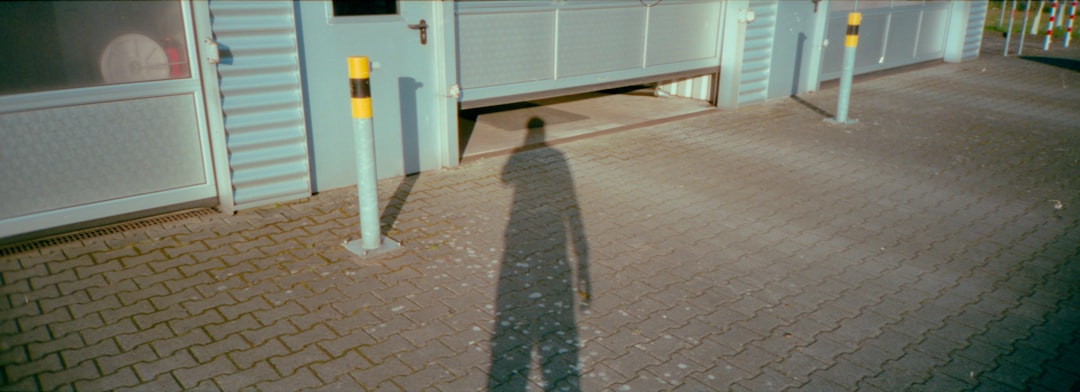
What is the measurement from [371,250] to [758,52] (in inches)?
265

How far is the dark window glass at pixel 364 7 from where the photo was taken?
Answer: 6.03 meters

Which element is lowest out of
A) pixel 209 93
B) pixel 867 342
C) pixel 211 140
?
pixel 867 342

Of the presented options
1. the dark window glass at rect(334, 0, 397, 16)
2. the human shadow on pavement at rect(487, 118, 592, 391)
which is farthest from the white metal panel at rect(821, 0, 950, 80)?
the dark window glass at rect(334, 0, 397, 16)

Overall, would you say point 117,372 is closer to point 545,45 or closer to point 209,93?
point 209,93

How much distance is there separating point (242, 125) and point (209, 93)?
33cm

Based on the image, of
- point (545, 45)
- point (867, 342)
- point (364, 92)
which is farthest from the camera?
point (545, 45)

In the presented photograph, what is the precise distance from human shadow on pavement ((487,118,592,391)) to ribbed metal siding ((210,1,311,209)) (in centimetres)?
181

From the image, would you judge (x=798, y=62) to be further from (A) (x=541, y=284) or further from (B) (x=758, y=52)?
(A) (x=541, y=284)

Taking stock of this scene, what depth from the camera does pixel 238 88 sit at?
552 centimetres

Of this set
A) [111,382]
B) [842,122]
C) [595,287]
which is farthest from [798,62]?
[111,382]

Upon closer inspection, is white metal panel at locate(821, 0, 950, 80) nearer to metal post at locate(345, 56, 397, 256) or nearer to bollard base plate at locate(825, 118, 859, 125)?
bollard base plate at locate(825, 118, 859, 125)

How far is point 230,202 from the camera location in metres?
5.68

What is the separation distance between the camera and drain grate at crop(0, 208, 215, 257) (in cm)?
496

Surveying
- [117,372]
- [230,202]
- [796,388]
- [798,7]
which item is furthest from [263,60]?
[798,7]
